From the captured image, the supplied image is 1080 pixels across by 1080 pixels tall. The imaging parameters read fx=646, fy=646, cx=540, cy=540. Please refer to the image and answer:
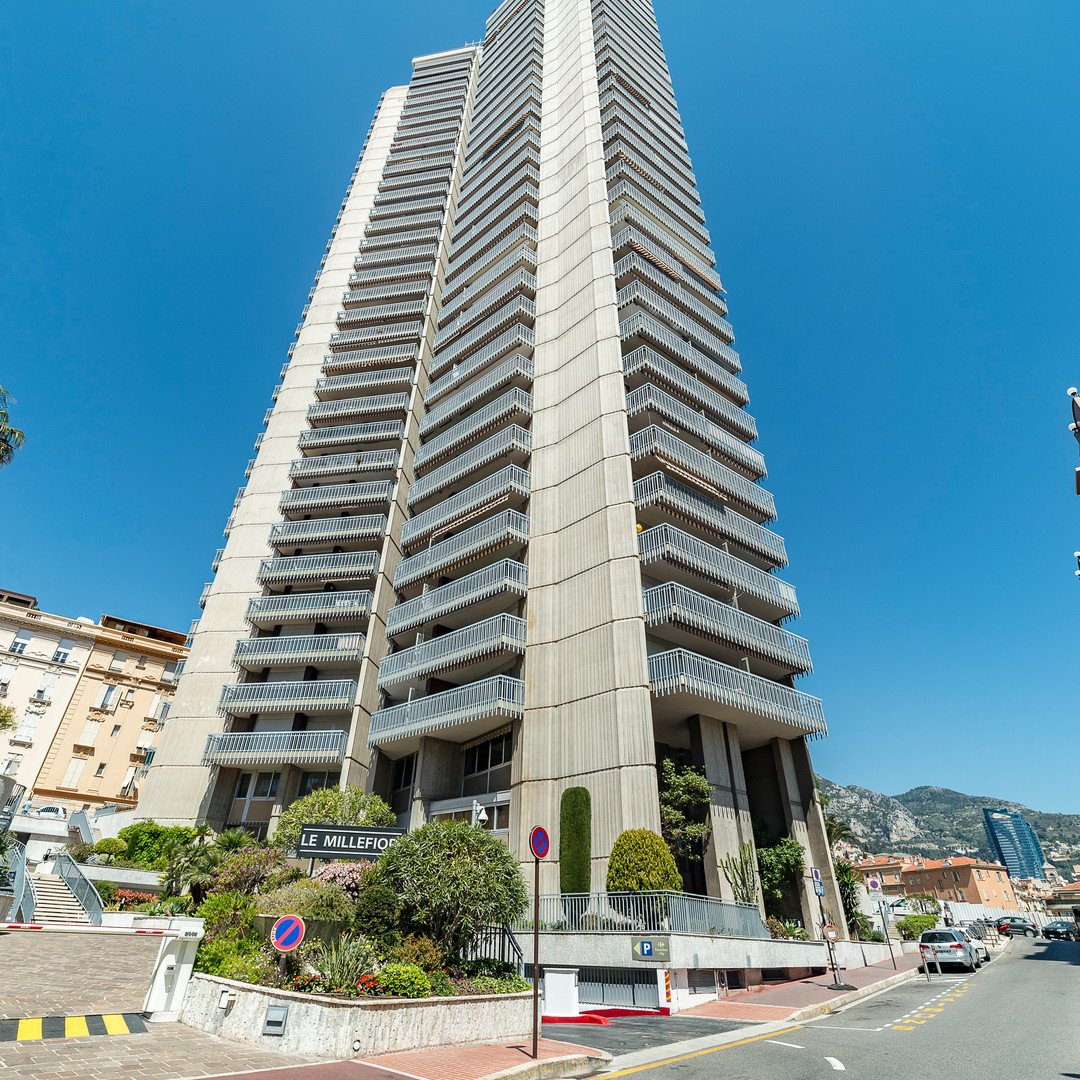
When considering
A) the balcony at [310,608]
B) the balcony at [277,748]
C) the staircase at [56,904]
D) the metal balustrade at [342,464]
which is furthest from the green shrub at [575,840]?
the metal balustrade at [342,464]

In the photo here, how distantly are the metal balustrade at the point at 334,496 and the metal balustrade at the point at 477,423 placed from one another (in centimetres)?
251

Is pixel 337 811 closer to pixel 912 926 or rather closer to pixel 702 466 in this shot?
pixel 702 466

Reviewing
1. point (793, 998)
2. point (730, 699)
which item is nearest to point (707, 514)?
point (730, 699)

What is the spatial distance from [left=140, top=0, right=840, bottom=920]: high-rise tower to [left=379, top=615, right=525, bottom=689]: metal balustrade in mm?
134

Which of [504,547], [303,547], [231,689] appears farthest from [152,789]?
[504,547]

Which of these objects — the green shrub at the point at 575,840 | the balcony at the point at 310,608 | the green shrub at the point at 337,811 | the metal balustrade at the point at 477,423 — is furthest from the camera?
the balcony at the point at 310,608

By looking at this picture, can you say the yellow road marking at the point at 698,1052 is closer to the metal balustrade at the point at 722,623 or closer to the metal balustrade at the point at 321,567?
the metal balustrade at the point at 722,623

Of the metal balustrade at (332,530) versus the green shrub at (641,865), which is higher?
the metal balustrade at (332,530)

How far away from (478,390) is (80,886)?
2661cm

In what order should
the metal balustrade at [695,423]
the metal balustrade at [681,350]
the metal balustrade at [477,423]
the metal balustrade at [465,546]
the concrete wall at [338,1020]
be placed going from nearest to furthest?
the concrete wall at [338,1020]
the metal balustrade at [465,546]
the metal balustrade at [695,423]
the metal balustrade at [681,350]
the metal balustrade at [477,423]

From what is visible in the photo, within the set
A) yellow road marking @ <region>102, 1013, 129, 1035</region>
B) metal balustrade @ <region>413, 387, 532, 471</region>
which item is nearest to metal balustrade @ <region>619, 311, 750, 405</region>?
metal balustrade @ <region>413, 387, 532, 471</region>

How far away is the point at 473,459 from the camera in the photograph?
3228cm

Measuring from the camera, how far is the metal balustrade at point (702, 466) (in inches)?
1066

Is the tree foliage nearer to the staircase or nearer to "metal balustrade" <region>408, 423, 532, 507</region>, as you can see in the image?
the staircase
